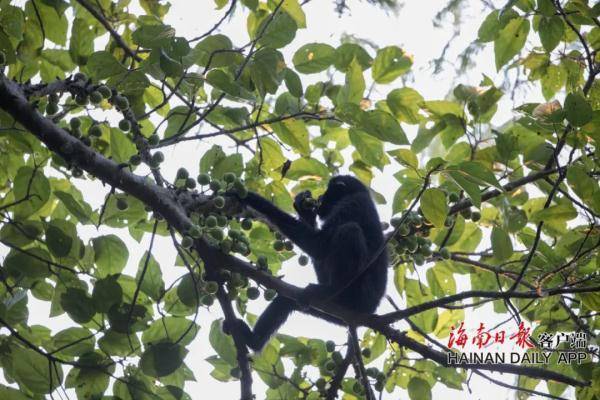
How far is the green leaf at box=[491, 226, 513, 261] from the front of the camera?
3.10 metres

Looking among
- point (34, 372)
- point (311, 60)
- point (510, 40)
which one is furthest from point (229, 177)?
point (510, 40)

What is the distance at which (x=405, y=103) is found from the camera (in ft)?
12.5

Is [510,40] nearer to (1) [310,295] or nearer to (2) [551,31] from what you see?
(2) [551,31]

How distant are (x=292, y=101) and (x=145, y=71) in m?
1.00

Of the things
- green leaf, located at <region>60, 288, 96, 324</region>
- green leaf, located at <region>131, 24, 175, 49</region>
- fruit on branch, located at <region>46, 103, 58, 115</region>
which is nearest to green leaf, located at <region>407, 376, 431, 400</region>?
green leaf, located at <region>60, 288, 96, 324</region>

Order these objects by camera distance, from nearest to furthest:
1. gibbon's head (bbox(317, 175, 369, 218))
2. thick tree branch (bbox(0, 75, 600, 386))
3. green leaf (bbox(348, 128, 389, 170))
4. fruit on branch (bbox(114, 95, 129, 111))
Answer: thick tree branch (bbox(0, 75, 600, 386)), fruit on branch (bbox(114, 95, 129, 111)), green leaf (bbox(348, 128, 389, 170)), gibbon's head (bbox(317, 175, 369, 218))

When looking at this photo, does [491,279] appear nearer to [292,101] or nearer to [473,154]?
[473,154]

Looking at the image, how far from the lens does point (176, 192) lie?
3.38m

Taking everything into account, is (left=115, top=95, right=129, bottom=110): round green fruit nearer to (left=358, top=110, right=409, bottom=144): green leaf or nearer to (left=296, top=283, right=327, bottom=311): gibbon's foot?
(left=358, top=110, right=409, bottom=144): green leaf

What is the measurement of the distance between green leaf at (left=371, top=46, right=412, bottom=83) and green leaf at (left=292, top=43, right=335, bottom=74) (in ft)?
1.35

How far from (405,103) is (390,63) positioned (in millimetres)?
280

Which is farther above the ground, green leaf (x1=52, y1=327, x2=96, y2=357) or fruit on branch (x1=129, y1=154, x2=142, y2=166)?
fruit on branch (x1=129, y1=154, x2=142, y2=166)

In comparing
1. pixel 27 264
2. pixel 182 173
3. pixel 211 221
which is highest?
pixel 182 173

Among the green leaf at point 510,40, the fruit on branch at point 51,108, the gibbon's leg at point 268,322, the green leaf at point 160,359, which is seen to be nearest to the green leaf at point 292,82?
the green leaf at point 510,40
